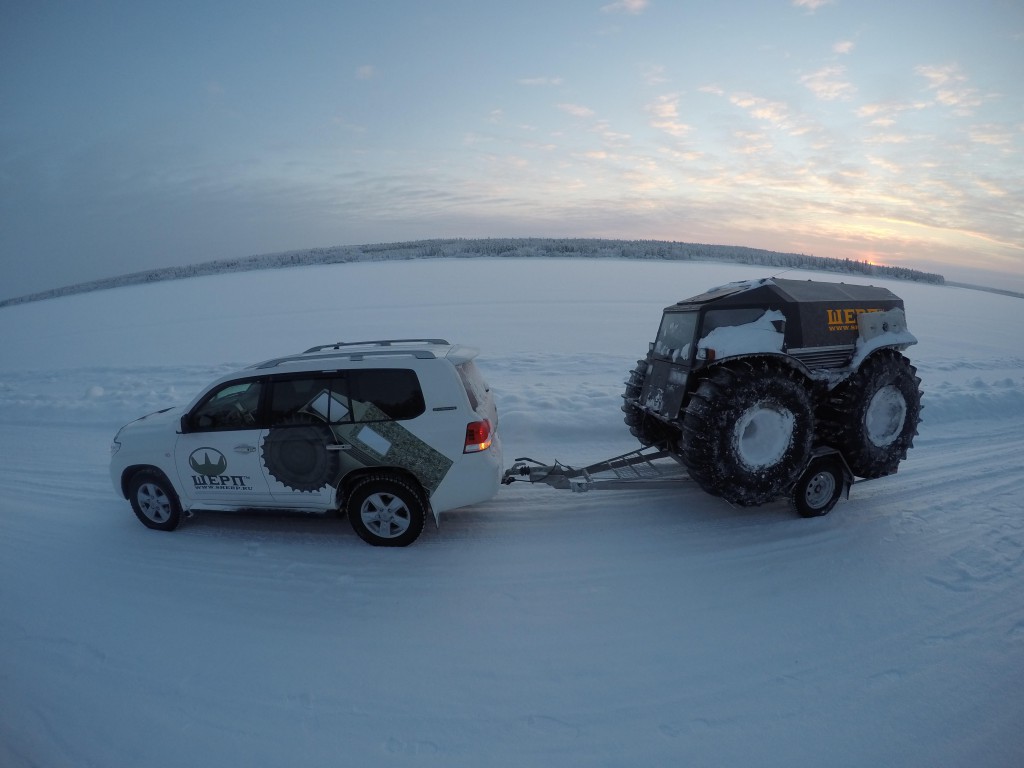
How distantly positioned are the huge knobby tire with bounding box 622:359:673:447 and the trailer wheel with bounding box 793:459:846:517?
59.2 inches

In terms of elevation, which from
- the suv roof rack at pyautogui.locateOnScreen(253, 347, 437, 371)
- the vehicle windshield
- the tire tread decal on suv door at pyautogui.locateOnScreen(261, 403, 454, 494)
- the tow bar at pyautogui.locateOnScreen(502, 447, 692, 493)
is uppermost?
the vehicle windshield

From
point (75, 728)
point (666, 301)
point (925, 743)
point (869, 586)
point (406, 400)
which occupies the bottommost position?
point (75, 728)

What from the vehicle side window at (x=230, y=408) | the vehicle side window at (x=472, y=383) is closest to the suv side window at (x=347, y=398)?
the vehicle side window at (x=230, y=408)

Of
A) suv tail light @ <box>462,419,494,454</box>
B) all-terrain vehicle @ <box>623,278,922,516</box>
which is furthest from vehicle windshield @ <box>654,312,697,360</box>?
suv tail light @ <box>462,419,494,454</box>

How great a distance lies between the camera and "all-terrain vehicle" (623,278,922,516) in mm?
4906

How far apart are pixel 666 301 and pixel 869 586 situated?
62.4 ft

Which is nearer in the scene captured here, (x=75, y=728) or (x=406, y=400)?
(x=75, y=728)

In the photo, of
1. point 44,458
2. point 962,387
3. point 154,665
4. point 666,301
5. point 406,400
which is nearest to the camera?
point 154,665

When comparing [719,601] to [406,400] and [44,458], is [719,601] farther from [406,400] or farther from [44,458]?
[44,458]

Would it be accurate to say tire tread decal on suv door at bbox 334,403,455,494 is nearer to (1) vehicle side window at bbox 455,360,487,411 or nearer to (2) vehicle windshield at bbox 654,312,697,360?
(1) vehicle side window at bbox 455,360,487,411

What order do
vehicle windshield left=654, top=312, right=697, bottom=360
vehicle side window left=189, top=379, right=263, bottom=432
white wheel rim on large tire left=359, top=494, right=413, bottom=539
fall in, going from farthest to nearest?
vehicle windshield left=654, top=312, right=697, bottom=360, vehicle side window left=189, top=379, right=263, bottom=432, white wheel rim on large tire left=359, top=494, right=413, bottom=539

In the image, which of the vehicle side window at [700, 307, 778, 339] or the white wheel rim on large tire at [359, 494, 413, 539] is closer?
the white wheel rim on large tire at [359, 494, 413, 539]

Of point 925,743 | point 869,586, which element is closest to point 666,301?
point 869,586

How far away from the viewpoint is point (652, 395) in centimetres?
589
